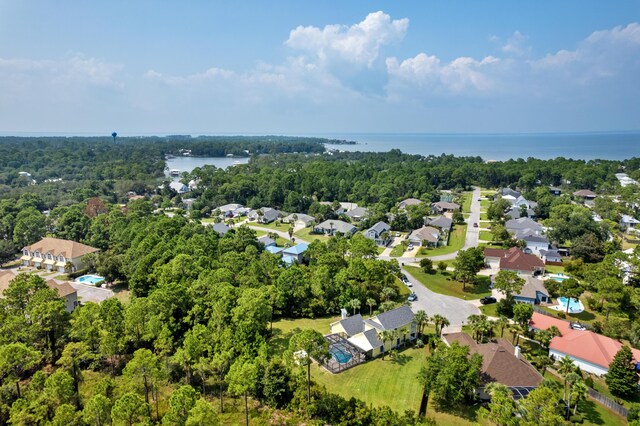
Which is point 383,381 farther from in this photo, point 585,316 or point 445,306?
point 585,316

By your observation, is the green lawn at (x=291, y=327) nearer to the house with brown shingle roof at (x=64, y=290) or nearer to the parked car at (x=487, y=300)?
the parked car at (x=487, y=300)

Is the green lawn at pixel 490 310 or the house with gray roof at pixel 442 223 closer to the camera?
the green lawn at pixel 490 310

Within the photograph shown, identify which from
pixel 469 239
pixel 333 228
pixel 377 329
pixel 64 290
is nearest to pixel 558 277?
pixel 469 239

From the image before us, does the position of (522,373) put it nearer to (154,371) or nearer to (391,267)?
(391,267)

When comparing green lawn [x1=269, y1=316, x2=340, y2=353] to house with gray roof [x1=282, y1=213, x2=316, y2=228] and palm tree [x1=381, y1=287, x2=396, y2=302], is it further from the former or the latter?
→ house with gray roof [x1=282, y1=213, x2=316, y2=228]

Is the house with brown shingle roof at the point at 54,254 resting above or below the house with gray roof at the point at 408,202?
below

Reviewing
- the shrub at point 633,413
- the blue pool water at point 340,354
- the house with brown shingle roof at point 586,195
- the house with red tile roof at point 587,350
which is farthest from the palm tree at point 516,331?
the house with brown shingle roof at point 586,195

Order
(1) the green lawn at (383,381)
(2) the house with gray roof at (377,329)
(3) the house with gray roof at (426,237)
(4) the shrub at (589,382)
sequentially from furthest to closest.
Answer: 1. (3) the house with gray roof at (426,237)
2. (2) the house with gray roof at (377,329)
3. (4) the shrub at (589,382)
4. (1) the green lawn at (383,381)
